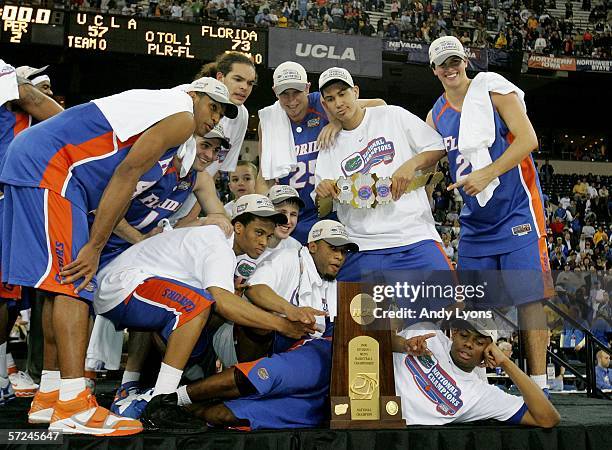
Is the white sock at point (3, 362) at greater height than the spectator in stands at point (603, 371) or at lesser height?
greater

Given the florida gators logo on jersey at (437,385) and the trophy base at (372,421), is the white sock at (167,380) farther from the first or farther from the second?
the florida gators logo on jersey at (437,385)

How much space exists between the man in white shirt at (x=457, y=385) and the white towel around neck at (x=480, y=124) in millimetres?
830

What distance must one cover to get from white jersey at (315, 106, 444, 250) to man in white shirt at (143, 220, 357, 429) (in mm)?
648

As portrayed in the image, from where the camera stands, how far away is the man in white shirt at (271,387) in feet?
9.11

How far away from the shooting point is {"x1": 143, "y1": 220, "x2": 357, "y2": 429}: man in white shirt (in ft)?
9.11

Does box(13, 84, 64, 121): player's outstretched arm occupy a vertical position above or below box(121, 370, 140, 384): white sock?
above

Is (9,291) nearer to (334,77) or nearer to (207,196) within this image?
(207,196)

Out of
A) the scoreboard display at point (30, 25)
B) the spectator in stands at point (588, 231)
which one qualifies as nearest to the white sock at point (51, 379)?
the scoreboard display at point (30, 25)

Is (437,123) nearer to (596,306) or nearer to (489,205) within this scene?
(489,205)

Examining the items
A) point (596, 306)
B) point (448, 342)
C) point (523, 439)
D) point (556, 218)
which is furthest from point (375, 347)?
point (556, 218)

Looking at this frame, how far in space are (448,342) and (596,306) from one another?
2.03m

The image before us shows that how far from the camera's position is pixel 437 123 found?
12.6 feet

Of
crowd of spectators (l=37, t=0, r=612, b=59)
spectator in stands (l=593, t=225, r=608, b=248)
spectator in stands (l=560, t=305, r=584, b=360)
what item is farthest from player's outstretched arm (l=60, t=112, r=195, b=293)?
spectator in stands (l=593, t=225, r=608, b=248)

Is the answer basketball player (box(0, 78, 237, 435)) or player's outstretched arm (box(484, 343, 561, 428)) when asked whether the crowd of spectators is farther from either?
player's outstretched arm (box(484, 343, 561, 428))
